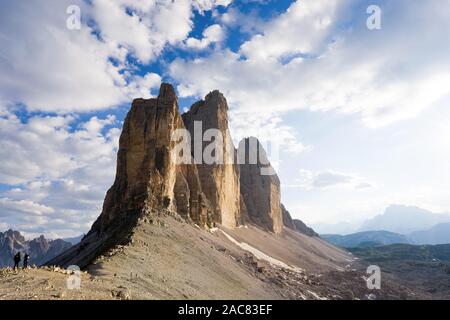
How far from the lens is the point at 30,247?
19100 centimetres

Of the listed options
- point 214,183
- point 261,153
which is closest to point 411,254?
point 261,153

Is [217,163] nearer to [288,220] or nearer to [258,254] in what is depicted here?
[258,254]

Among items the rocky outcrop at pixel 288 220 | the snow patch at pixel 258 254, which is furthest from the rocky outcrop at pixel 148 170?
the rocky outcrop at pixel 288 220

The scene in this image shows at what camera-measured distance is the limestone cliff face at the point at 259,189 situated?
113 meters

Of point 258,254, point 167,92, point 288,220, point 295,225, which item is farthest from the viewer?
point 295,225

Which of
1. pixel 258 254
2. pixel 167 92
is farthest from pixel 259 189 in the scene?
pixel 167 92

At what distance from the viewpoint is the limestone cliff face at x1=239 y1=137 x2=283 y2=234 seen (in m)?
113

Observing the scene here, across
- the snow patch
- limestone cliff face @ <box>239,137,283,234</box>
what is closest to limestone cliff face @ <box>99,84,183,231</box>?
the snow patch

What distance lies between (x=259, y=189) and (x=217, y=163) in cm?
4005

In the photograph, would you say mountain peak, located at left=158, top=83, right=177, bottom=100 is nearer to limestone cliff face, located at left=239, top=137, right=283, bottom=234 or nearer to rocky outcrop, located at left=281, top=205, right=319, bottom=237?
limestone cliff face, located at left=239, top=137, right=283, bottom=234

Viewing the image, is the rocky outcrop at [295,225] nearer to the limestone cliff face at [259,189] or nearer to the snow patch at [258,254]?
the limestone cliff face at [259,189]

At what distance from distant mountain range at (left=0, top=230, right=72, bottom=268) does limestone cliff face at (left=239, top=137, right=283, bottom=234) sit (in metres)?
109

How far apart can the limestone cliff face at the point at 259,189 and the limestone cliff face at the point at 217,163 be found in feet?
61.3
